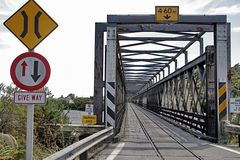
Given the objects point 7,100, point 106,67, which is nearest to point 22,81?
point 7,100

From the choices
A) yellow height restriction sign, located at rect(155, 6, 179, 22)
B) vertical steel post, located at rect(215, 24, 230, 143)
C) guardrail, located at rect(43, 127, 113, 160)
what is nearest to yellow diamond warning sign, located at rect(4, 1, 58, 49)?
guardrail, located at rect(43, 127, 113, 160)

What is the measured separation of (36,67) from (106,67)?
324 inches

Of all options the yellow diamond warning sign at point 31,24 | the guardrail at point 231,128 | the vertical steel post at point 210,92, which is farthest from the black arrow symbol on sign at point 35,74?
the vertical steel post at point 210,92

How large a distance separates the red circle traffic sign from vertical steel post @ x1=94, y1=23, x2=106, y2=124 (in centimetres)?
830

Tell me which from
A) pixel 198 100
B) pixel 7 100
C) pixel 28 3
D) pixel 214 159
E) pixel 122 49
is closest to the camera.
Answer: pixel 28 3

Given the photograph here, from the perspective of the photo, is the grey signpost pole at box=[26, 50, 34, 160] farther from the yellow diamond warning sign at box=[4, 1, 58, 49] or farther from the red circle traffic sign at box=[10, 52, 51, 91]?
the yellow diamond warning sign at box=[4, 1, 58, 49]

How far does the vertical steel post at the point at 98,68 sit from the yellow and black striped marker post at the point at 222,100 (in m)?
4.10

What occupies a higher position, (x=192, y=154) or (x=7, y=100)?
(x=7, y=100)

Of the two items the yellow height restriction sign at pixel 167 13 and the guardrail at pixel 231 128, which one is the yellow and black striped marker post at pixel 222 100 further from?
the yellow height restriction sign at pixel 167 13

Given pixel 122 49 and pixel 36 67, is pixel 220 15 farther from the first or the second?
pixel 122 49

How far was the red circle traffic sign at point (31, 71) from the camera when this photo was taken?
5.14 m

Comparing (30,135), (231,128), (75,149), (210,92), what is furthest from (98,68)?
(30,135)

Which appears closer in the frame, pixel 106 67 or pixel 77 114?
pixel 106 67

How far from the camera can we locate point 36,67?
5.16m
